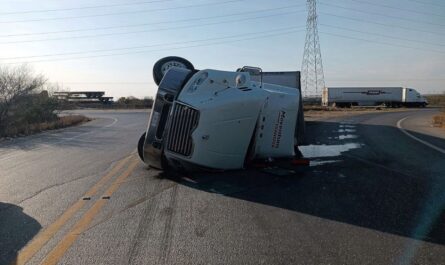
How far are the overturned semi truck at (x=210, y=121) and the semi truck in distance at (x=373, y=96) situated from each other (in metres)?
63.9

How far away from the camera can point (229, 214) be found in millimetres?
5988

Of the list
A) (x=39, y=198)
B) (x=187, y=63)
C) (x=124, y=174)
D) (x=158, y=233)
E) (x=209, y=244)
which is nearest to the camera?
(x=209, y=244)

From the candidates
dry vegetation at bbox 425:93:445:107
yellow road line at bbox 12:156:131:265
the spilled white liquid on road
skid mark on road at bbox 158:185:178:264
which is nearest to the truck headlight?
skid mark on road at bbox 158:185:178:264

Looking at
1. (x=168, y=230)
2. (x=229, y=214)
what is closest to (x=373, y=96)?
(x=229, y=214)

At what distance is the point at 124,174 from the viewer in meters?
9.11

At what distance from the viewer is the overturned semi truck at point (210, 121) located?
26.0 ft

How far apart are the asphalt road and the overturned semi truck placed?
400mm

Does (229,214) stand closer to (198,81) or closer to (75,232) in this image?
(75,232)

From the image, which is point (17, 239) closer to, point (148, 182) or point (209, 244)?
point (209, 244)

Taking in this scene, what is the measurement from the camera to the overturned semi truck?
792cm

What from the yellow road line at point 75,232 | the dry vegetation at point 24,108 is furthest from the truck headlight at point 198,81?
the dry vegetation at point 24,108

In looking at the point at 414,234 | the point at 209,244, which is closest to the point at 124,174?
the point at 209,244

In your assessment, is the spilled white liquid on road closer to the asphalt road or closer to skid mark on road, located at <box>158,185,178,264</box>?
the asphalt road

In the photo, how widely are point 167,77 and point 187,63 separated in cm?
219
